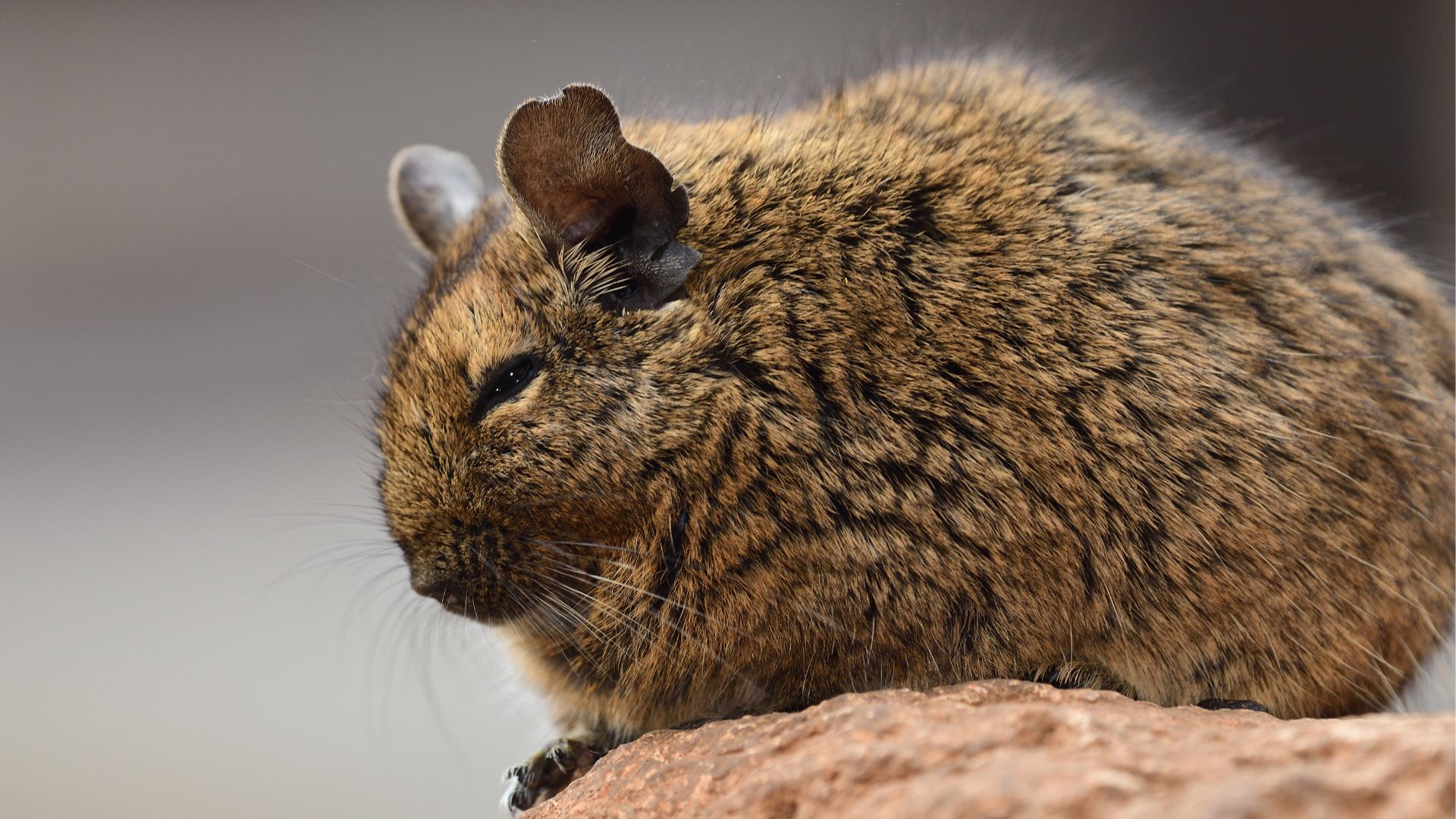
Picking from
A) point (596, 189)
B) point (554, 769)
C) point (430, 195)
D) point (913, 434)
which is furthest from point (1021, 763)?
point (430, 195)

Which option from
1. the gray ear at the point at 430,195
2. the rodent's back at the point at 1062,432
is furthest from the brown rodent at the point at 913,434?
the gray ear at the point at 430,195

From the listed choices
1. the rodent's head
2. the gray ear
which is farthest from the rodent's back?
the gray ear

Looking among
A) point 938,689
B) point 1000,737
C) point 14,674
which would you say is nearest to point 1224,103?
point 938,689

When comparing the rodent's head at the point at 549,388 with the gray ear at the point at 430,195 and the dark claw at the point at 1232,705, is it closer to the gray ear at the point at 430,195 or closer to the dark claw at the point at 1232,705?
the gray ear at the point at 430,195

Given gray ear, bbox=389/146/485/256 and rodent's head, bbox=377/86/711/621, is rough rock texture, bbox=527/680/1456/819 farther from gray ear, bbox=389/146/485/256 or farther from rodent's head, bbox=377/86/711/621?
gray ear, bbox=389/146/485/256

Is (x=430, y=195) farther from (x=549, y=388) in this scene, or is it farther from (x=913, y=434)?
(x=913, y=434)
